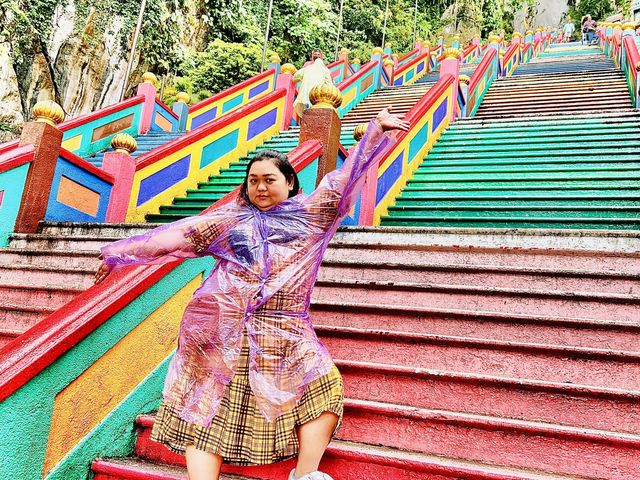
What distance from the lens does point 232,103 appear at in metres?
11.0

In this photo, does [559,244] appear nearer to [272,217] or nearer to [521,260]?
[521,260]

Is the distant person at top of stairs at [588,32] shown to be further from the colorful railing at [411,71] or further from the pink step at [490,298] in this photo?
the pink step at [490,298]

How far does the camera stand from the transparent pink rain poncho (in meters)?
1.77

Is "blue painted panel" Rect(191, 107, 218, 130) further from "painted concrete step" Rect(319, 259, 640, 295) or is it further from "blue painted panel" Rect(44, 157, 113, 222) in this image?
"painted concrete step" Rect(319, 259, 640, 295)

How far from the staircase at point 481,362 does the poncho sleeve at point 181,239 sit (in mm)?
936

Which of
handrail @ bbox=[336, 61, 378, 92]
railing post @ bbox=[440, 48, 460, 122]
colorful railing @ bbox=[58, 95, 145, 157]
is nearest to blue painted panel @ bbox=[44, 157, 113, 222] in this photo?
colorful railing @ bbox=[58, 95, 145, 157]

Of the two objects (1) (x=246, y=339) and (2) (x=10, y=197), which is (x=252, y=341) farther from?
(2) (x=10, y=197)

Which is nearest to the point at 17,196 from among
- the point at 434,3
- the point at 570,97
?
the point at 570,97

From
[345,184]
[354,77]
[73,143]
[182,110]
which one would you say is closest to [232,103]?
[182,110]

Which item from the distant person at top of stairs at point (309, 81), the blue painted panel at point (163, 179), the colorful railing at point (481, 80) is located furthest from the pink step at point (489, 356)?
the colorful railing at point (481, 80)

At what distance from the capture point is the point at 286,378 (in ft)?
5.82

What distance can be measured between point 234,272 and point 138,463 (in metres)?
1.10


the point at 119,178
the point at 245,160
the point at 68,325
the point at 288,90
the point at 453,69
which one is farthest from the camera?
the point at 288,90

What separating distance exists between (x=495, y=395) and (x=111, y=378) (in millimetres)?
1757
